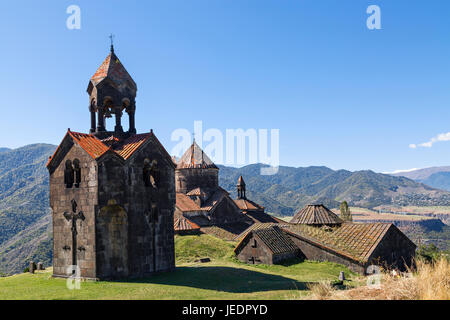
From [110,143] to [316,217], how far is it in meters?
17.8

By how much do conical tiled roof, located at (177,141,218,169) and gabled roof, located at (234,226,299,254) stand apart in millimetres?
18314

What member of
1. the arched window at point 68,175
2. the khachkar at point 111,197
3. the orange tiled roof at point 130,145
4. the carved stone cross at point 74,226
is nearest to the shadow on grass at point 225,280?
the khachkar at point 111,197

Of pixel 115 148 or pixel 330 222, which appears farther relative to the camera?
pixel 330 222

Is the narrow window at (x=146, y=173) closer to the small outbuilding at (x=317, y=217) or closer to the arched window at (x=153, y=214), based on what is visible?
the arched window at (x=153, y=214)

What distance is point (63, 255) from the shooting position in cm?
2020

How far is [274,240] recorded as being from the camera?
87.9ft

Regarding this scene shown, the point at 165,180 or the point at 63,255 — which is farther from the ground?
the point at 165,180

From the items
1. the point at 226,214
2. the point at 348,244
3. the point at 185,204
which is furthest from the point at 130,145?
the point at 226,214

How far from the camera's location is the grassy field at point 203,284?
15641mm

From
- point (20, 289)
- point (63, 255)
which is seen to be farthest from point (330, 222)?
point (20, 289)

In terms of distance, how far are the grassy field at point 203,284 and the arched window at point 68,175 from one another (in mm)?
5330
